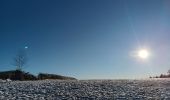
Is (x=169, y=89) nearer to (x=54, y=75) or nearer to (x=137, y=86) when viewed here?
(x=137, y=86)

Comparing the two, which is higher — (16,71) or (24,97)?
(16,71)

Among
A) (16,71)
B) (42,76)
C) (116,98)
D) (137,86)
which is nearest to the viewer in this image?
(116,98)

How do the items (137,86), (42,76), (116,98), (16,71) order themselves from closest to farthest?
(116,98)
(137,86)
(42,76)
(16,71)

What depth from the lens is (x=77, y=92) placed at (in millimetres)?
22719

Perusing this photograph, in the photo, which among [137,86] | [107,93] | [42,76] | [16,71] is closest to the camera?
[107,93]

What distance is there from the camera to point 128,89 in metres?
23.9

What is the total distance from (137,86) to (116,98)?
213 inches

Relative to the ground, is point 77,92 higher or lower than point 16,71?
lower

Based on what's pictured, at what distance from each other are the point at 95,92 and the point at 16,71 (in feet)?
88.1

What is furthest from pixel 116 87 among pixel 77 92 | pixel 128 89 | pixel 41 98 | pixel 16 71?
pixel 16 71

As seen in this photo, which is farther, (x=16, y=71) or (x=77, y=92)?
(x=16, y=71)

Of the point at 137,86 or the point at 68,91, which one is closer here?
the point at 68,91

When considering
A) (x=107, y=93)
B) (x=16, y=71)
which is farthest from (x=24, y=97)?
(x=16, y=71)

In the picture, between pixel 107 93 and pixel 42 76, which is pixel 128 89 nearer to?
pixel 107 93
